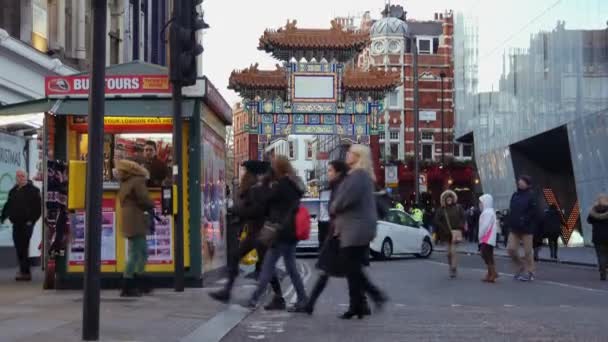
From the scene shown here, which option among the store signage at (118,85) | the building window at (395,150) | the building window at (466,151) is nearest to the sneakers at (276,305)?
the store signage at (118,85)

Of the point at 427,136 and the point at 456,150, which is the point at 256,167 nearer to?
the point at 427,136

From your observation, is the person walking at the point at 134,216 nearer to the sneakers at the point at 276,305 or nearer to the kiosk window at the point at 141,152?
the kiosk window at the point at 141,152

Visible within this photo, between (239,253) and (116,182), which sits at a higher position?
(116,182)

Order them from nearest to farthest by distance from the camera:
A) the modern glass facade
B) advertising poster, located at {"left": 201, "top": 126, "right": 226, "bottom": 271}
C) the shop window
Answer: advertising poster, located at {"left": 201, "top": 126, "right": 226, "bottom": 271} < the modern glass facade < the shop window

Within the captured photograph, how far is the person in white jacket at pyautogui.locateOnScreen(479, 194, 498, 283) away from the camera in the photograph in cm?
1792

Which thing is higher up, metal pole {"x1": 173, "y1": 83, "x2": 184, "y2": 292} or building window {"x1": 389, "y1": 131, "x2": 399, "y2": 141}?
building window {"x1": 389, "y1": 131, "x2": 399, "y2": 141}

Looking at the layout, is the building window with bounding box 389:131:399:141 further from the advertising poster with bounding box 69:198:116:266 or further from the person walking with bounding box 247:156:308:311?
the person walking with bounding box 247:156:308:311

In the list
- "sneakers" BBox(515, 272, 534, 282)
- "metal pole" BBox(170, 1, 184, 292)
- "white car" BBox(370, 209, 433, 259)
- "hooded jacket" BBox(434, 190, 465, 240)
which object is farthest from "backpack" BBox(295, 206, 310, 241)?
"white car" BBox(370, 209, 433, 259)

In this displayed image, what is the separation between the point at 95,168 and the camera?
8133mm

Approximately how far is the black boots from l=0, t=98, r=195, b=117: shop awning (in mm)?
2349

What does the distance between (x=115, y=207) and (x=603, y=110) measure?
25.1 meters

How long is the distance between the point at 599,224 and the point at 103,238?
33.0 ft

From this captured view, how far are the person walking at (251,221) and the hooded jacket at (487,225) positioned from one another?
7066mm

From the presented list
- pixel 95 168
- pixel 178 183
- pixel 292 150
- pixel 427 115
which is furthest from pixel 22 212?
pixel 292 150
